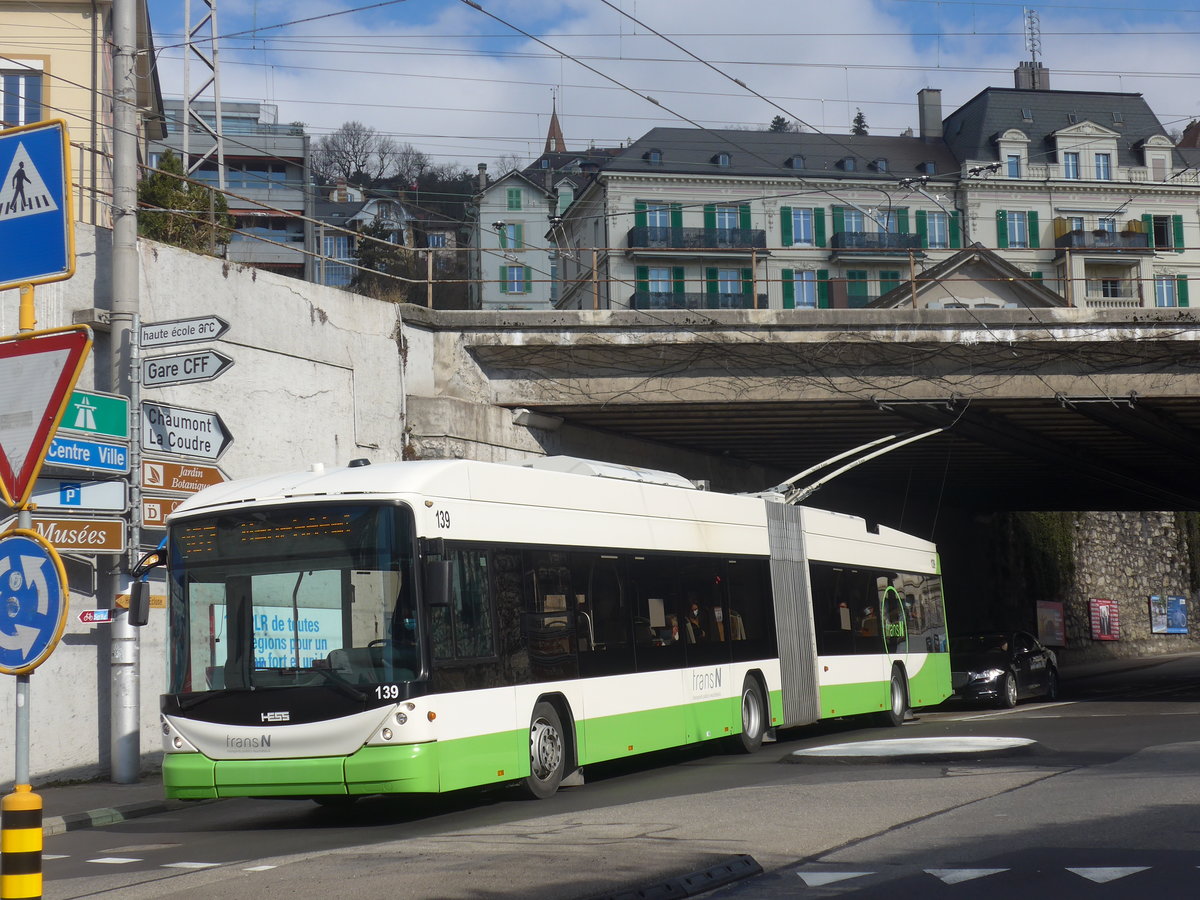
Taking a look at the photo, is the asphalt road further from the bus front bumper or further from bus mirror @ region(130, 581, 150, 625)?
bus mirror @ region(130, 581, 150, 625)

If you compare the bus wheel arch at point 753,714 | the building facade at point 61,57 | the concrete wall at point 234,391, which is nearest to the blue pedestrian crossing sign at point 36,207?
the concrete wall at point 234,391

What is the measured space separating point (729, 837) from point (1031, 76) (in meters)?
75.2

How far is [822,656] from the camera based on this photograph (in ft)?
59.4

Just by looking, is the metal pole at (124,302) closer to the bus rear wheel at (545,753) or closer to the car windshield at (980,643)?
the bus rear wheel at (545,753)

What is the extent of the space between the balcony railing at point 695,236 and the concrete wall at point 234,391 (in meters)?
45.9

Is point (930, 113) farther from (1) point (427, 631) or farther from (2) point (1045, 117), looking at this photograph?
(1) point (427, 631)

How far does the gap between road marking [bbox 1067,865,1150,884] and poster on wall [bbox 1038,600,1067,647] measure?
3658 centimetres

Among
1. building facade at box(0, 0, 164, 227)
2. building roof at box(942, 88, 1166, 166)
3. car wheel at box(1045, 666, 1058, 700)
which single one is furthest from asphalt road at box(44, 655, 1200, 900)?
building roof at box(942, 88, 1166, 166)

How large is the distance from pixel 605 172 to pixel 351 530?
183 ft

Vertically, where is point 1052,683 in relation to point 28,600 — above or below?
below

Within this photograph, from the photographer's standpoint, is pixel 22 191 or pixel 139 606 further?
pixel 139 606

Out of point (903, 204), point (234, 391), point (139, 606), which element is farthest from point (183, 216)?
point (903, 204)

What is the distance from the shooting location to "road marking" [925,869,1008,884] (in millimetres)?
7203

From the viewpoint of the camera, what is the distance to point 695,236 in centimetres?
6544
